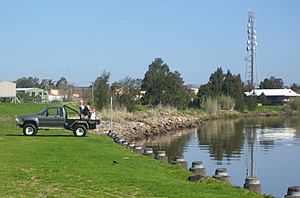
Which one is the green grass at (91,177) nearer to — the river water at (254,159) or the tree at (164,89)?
the river water at (254,159)

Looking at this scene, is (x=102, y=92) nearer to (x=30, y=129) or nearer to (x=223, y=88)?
(x=30, y=129)

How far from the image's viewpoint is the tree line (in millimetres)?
63812

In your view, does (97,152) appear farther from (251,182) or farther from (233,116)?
(233,116)

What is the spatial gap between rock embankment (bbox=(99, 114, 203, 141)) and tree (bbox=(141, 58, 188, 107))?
1113 centimetres

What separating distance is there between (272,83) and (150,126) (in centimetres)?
12774

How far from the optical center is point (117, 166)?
1736 cm

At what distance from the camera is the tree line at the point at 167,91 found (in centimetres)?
6381

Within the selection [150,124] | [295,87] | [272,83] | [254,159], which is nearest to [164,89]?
[150,124]

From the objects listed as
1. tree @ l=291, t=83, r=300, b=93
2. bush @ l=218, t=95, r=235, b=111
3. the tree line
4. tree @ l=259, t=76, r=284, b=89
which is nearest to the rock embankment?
the tree line

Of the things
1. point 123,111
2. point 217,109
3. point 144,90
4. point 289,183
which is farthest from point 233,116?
point 289,183

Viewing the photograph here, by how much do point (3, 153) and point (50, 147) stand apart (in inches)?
128

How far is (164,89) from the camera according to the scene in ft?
300

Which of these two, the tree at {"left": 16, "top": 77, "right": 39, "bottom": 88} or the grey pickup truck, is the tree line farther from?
the tree at {"left": 16, "top": 77, "right": 39, "bottom": 88}

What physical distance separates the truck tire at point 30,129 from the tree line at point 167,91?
28.8 m
